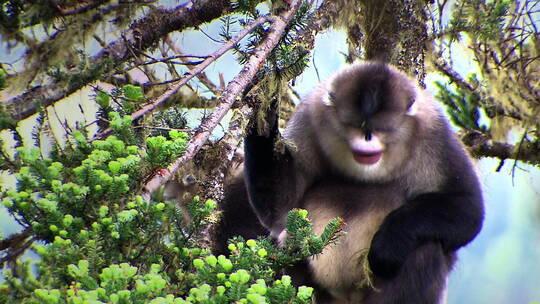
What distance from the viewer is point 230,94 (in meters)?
1.95

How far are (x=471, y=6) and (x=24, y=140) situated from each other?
2.47 m

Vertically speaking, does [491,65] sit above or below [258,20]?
above

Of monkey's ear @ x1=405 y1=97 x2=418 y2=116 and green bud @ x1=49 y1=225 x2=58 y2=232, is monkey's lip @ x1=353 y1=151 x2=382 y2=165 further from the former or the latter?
green bud @ x1=49 y1=225 x2=58 y2=232

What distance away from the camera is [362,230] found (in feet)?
9.94

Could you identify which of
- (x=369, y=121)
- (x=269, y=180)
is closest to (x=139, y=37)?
(x=269, y=180)

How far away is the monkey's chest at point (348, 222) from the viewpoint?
9.78ft

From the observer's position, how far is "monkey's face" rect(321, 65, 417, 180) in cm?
295

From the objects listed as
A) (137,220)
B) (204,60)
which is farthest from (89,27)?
(137,220)

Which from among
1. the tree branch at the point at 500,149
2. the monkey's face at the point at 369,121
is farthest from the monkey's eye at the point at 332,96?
the tree branch at the point at 500,149

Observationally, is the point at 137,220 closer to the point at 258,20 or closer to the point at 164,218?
the point at 164,218

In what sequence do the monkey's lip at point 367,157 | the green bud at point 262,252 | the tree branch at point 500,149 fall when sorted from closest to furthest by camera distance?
the green bud at point 262,252
the monkey's lip at point 367,157
the tree branch at point 500,149

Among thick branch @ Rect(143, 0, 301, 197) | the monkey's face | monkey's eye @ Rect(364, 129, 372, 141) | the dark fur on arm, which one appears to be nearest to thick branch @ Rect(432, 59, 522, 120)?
the monkey's face

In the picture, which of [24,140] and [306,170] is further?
[306,170]

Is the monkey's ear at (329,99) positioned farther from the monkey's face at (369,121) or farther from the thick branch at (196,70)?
the thick branch at (196,70)
